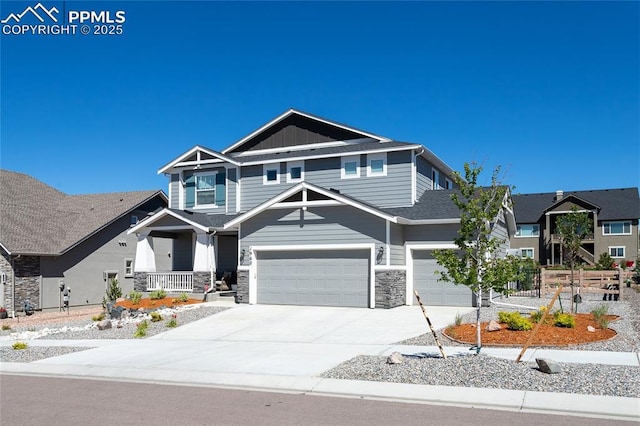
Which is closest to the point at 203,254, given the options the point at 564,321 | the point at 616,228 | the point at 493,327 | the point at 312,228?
the point at 312,228

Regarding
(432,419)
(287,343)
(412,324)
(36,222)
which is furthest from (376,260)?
(36,222)

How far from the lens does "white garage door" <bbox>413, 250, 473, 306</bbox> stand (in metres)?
22.8

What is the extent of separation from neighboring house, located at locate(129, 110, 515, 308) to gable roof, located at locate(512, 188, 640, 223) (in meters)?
26.6

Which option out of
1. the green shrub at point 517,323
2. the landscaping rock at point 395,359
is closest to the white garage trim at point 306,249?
the green shrub at point 517,323

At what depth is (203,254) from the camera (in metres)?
26.7

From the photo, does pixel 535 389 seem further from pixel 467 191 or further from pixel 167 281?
pixel 167 281

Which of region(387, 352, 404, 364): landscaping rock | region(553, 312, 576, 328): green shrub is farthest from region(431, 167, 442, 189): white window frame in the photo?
region(387, 352, 404, 364): landscaping rock

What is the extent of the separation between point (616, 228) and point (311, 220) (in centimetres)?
3949

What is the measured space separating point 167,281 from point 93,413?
742 inches

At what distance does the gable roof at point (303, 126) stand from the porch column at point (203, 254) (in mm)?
5372

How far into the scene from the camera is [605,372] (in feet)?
35.2

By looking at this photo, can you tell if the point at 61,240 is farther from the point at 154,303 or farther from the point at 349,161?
the point at 349,161

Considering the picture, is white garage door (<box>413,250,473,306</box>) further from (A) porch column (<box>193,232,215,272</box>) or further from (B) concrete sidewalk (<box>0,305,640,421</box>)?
(A) porch column (<box>193,232,215,272</box>)

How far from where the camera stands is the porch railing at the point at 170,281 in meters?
27.2
